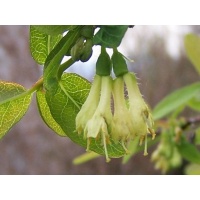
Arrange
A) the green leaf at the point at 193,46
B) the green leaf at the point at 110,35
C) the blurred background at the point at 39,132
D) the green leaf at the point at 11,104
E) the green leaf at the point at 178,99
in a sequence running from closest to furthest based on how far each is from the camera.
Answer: the green leaf at the point at 110,35 < the green leaf at the point at 11,104 < the green leaf at the point at 178,99 < the green leaf at the point at 193,46 < the blurred background at the point at 39,132

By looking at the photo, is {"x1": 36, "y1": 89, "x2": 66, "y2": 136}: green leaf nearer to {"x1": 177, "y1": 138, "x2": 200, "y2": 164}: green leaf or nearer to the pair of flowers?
the pair of flowers

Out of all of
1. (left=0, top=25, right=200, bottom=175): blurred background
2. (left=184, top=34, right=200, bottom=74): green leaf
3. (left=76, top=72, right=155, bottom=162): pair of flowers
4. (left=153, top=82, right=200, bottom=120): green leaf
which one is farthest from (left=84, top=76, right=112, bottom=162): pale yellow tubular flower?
(left=0, top=25, right=200, bottom=175): blurred background

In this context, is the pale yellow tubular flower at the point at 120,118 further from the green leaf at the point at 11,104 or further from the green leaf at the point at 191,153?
the green leaf at the point at 191,153

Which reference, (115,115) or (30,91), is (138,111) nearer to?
(115,115)

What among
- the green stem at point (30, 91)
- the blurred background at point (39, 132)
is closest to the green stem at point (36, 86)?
the green stem at point (30, 91)

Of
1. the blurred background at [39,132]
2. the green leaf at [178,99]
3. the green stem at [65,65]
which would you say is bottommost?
the blurred background at [39,132]
